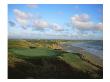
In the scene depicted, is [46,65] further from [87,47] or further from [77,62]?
[87,47]

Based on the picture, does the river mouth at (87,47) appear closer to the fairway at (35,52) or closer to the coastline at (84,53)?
the coastline at (84,53)

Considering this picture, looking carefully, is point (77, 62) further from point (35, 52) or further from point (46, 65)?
point (35, 52)

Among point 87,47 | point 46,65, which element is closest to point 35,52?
point 46,65

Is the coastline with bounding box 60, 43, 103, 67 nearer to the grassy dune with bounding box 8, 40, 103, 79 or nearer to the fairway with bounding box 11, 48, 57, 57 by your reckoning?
the grassy dune with bounding box 8, 40, 103, 79

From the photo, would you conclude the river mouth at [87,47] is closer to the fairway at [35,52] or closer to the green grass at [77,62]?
the green grass at [77,62]

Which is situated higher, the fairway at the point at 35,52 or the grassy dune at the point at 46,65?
the fairway at the point at 35,52

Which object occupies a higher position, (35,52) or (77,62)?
(35,52)

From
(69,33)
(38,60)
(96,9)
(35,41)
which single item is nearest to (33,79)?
(38,60)

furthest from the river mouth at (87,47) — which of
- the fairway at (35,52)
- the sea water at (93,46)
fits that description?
the fairway at (35,52)

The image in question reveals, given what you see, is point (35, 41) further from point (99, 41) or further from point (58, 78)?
point (99, 41)
